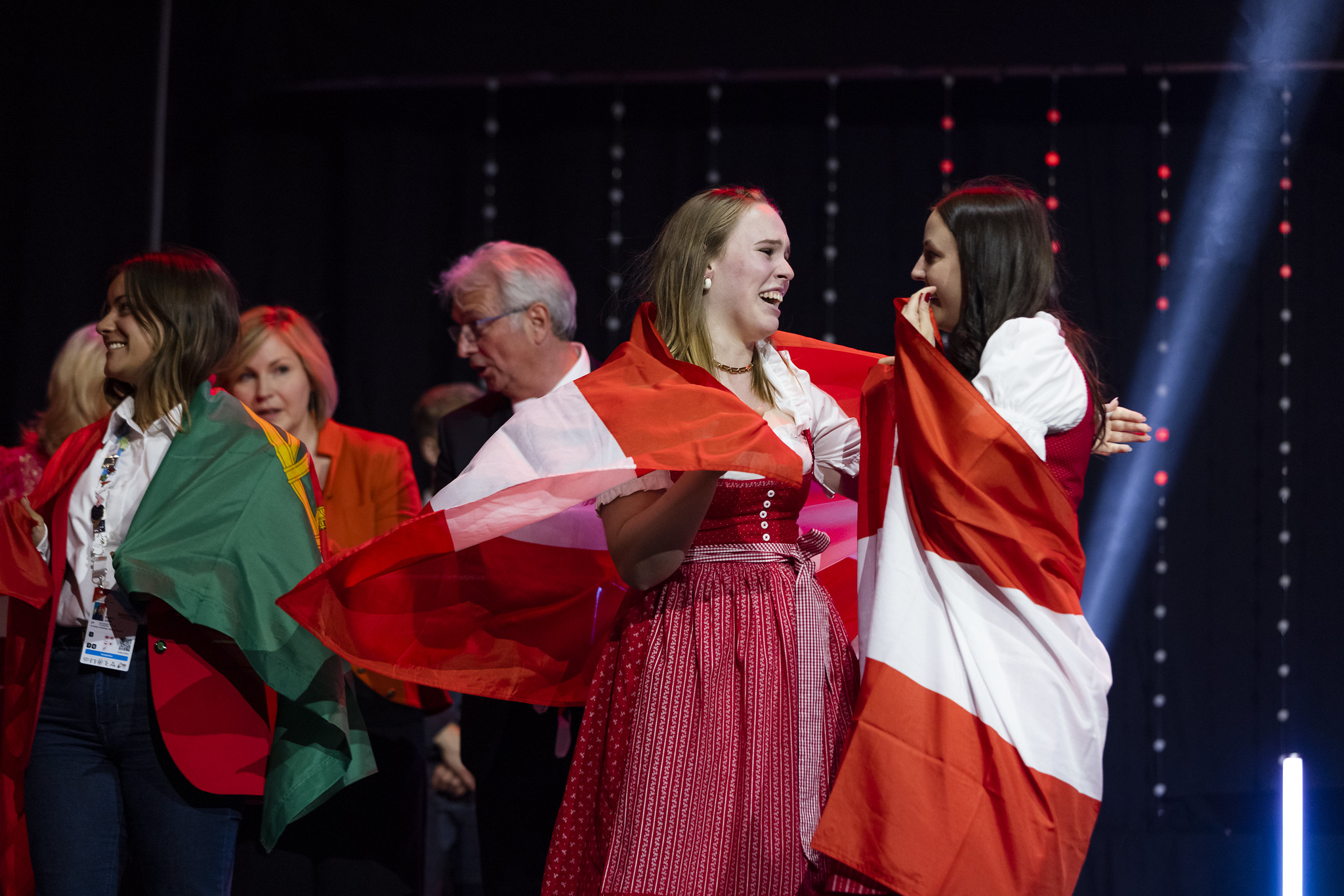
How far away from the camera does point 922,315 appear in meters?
1.87

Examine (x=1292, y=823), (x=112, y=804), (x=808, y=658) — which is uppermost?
(x=808, y=658)

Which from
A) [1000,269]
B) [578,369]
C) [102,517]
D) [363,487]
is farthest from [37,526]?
[1000,269]

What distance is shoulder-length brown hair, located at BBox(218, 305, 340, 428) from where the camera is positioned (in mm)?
3008

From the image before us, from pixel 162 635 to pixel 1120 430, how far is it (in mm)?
1740

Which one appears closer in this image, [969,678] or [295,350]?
[969,678]

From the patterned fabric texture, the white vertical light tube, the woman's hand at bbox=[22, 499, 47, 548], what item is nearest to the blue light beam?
the white vertical light tube

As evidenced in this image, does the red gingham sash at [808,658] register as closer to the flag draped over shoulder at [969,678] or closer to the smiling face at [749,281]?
the flag draped over shoulder at [969,678]

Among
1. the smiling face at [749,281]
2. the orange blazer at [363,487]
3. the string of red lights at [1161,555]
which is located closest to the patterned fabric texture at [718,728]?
the smiling face at [749,281]

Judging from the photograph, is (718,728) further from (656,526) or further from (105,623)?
(105,623)

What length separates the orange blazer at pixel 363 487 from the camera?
9.83 ft

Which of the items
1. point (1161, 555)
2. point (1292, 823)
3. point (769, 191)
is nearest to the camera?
point (1292, 823)

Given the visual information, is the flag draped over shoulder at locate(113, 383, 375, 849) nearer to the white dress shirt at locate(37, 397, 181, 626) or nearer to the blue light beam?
the white dress shirt at locate(37, 397, 181, 626)

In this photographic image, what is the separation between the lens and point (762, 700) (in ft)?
5.87

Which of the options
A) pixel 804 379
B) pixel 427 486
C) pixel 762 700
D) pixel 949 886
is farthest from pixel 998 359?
pixel 427 486
